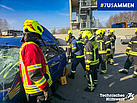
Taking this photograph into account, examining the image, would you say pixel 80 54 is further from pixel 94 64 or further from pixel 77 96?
pixel 77 96

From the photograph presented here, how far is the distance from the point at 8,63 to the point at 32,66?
1.07 m

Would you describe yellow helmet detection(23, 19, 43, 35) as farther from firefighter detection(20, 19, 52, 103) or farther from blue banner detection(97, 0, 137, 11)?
blue banner detection(97, 0, 137, 11)

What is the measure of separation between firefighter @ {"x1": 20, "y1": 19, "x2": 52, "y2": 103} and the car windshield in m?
0.45

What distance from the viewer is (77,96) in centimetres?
289

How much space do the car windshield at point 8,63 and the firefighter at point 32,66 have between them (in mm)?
450

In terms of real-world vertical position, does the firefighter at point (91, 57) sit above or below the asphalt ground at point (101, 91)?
above

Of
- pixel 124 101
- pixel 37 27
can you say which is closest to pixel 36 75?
pixel 37 27

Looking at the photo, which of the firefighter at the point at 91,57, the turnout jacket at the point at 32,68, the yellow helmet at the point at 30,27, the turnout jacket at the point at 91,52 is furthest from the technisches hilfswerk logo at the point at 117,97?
the yellow helmet at the point at 30,27

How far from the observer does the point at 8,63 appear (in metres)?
2.03

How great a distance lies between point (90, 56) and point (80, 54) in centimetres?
81

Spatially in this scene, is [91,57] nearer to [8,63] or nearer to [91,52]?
[91,52]

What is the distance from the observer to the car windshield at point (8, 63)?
1696 millimetres

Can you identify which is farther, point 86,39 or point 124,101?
point 86,39

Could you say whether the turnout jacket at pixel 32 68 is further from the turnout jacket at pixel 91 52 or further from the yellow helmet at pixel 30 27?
the turnout jacket at pixel 91 52
